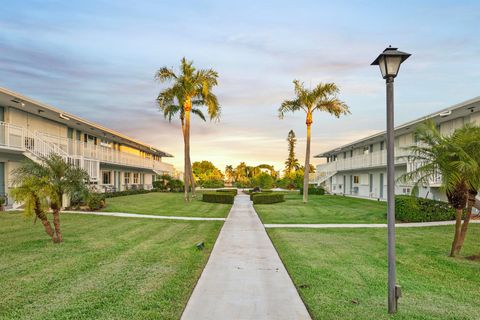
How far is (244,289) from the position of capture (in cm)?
591

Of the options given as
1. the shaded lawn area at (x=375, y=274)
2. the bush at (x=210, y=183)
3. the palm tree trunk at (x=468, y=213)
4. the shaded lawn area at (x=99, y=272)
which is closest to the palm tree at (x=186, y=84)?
the shaded lawn area at (x=99, y=272)

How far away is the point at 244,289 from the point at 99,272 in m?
3.18

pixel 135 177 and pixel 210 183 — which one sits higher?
pixel 135 177

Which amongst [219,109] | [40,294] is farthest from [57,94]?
[40,294]

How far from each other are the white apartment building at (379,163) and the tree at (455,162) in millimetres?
4459

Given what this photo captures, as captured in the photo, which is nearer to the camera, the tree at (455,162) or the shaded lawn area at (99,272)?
the shaded lawn area at (99,272)

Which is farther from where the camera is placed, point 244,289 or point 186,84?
point 186,84

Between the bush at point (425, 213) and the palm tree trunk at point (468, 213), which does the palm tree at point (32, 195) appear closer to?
the palm tree trunk at point (468, 213)

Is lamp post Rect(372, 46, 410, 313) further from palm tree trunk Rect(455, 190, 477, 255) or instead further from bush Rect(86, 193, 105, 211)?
bush Rect(86, 193, 105, 211)

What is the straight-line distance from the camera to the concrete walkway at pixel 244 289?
4.83m

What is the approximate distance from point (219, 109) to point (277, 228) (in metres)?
17.1

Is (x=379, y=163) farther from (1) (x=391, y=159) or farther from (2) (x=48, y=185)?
(2) (x=48, y=185)

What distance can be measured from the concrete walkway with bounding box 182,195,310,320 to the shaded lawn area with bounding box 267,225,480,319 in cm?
29

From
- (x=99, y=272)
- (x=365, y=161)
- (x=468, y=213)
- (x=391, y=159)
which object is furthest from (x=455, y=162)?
(x=365, y=161)
